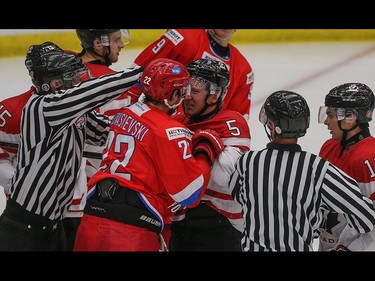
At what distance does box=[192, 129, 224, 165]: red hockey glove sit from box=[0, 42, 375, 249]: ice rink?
2.04 meters

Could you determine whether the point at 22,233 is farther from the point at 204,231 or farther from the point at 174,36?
the point at 174,36

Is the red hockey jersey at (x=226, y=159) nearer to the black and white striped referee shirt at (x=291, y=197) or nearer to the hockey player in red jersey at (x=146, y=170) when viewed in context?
the hockey player in red jersey at (x=146, y=170)

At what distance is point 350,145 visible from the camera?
316 centimetres

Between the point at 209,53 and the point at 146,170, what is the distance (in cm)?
160

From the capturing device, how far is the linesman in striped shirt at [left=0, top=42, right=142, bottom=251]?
2969mm

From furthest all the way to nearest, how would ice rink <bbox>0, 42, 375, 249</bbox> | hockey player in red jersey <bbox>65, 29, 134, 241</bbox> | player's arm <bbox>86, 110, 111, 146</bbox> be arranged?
ice rink <bbox>0, 42, 375, 249</bbox> → hockey player in red jersey <bbox>65, 29, 134, 241</bbox> → player's arm <bbox>86, 110, 111, 146</bbox>

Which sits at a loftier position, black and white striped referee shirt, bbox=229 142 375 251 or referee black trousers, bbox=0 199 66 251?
black and white striped referee shirt, bbox=229 142 375 251

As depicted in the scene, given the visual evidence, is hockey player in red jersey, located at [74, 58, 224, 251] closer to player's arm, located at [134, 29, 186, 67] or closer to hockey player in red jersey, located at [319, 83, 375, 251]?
hockey player in red jersey, located at [319, 83, 375, 251]

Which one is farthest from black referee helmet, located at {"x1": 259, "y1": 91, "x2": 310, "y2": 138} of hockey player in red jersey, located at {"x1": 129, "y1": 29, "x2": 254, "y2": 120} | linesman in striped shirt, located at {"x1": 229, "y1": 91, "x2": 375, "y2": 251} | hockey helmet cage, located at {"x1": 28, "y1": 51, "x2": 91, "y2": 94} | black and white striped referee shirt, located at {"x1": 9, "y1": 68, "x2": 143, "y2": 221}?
hockey player in red jersey, located at {"x1": 129, "y1": 29, "x2": 254, "y2": 120}

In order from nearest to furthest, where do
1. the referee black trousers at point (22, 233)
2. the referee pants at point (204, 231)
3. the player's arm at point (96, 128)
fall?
1. the referee black trousers at point (22, 233)
2. the referee pants at point (204, 231)
3. the player's arm at point (96, 128)

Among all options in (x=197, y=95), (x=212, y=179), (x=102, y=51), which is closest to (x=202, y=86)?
(x=197, y=95)

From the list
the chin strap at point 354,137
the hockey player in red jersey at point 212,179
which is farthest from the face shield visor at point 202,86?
the chin strap at point 354,137

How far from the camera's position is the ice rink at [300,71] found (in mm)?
5652
